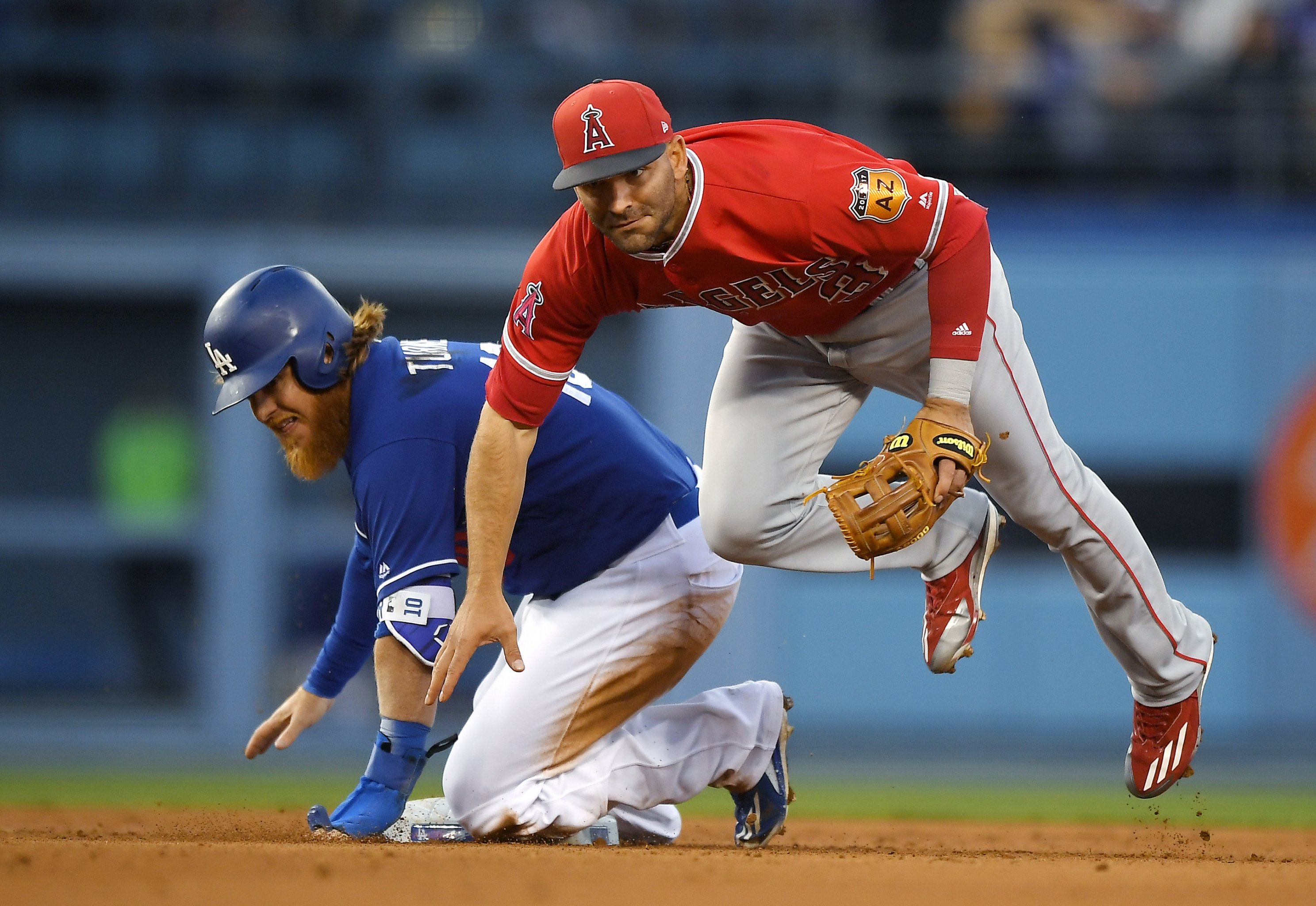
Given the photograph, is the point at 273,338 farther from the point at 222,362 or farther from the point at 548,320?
the point at 548,320

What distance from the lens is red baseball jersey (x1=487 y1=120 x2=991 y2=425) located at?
3.87 m

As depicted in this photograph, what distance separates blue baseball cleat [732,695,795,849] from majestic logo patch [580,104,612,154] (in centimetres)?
196

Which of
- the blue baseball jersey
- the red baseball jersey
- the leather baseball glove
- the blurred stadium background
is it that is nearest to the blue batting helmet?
the blue baseball jersey

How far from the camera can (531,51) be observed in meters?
12.1

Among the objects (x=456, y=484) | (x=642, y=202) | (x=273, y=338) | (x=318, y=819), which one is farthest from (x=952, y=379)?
(x=318, y=819)

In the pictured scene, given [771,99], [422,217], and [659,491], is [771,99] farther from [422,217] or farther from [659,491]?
[659,491]

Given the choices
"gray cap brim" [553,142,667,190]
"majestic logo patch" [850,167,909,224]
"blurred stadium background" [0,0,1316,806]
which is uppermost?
"gray cap brim" [553,142,667,190]

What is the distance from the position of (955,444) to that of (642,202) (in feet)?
3.37

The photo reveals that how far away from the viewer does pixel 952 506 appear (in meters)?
4.66

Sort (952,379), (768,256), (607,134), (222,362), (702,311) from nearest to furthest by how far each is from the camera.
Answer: (607,134), (768,256), (952,379), (222,362), (702,311)

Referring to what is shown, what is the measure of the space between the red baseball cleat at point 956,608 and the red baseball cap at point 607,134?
5.38 ft

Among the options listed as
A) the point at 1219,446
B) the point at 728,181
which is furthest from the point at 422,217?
the point at 728,181

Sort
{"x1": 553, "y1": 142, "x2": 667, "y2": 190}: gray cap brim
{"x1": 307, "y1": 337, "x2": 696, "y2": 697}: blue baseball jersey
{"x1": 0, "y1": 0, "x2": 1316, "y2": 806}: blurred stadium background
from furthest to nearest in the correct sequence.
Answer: {"x1": 0, "y1": 0, "x2": 1316, "y2": 806}: blurred stadium background
{"x1": 307, "y1": 337, "x2": 696, "y2": 697}: blue baseball jersey
{"x1": 553, "y1": 142, "x2": 667, "y2": 190}: gray cap brim

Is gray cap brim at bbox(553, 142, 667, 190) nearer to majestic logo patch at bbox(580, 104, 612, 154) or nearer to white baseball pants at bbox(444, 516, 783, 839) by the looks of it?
majestic logo patch at bbox(580, 104, 612, 154)
